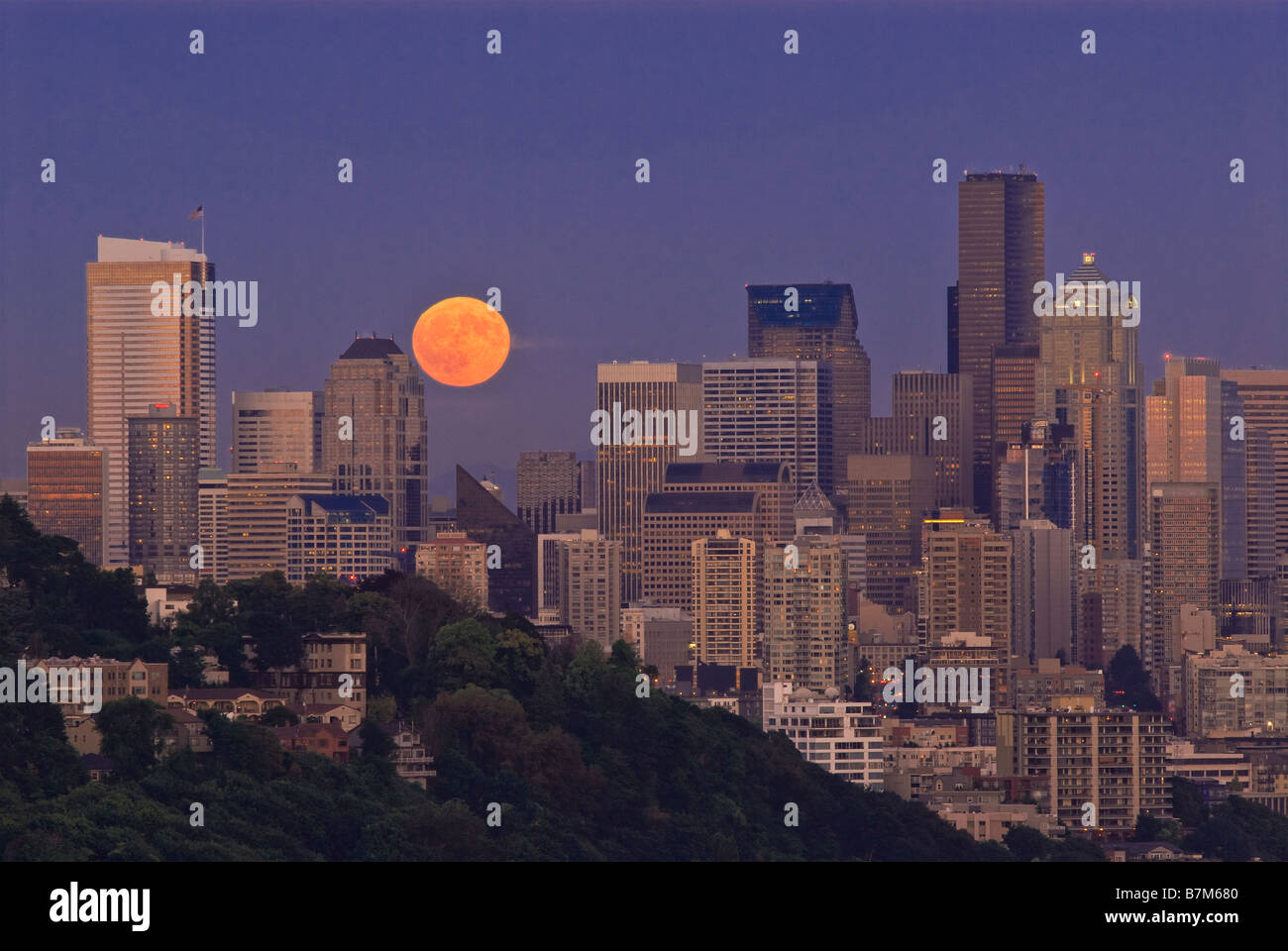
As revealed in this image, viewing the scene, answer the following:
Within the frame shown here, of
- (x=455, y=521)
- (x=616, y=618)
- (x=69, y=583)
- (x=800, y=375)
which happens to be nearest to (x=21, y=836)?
(x=69, y=583)

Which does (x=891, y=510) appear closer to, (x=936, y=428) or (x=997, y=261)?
(x=936, y=428)

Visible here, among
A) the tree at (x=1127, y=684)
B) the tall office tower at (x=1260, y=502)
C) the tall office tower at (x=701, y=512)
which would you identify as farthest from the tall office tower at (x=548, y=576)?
the tall office tower at (x=1260, y=502)

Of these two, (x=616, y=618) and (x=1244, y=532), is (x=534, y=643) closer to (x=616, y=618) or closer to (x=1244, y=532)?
(x=616, y=618)

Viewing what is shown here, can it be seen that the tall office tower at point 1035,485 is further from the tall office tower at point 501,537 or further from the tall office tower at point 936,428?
the tall office tower at point 501,537

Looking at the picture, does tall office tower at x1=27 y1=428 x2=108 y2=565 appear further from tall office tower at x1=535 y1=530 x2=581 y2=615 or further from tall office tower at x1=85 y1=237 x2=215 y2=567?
tall office tower at x1=535 y1=530 x2=581 y2=615

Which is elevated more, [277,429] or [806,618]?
[277,429]

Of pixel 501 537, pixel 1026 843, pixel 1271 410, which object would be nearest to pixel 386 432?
pixel 501 537
